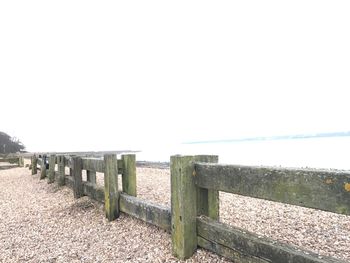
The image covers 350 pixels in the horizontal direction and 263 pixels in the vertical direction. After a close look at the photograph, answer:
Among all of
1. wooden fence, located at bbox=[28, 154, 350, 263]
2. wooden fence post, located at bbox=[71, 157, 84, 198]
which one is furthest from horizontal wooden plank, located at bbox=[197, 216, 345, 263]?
wooden fence post, located at bbox=[71, 157, 84, 198]

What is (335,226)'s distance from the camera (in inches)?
169

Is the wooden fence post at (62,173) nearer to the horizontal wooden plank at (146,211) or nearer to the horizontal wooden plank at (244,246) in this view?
the horizontal wooden plank at (146,211)

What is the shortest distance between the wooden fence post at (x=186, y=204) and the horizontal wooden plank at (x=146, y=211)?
45cm

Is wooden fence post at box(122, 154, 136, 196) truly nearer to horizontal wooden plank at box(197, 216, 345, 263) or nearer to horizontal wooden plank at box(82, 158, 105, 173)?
horizontal wooden plank at box(82, 158, 105, 173)

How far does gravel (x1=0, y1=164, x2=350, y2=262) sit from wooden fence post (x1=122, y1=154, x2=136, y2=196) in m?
0.45

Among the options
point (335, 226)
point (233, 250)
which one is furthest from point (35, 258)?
point (335, 226)

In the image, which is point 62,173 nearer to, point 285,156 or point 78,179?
point 78,179

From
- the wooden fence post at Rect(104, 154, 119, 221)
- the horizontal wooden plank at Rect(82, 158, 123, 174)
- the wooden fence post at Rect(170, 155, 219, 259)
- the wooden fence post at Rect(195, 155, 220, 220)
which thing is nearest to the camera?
the wooden fence post at Rect(170, 155, 219, 259)

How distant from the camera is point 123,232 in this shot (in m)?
4.44

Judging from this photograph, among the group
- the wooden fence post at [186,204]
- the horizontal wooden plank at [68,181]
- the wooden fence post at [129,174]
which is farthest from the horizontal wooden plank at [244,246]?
the horizontal wooden plank at [68,181]

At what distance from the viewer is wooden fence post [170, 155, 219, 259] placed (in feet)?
10.9

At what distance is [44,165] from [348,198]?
37.0ft

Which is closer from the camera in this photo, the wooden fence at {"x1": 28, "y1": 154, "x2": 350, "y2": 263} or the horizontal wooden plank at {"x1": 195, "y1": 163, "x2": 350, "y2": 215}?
the horizontal wooden plank at {"x1": 195, "y1": 163, "x2": 350, "y2": 215}

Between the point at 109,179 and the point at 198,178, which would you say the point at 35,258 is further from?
the point at 198,178
